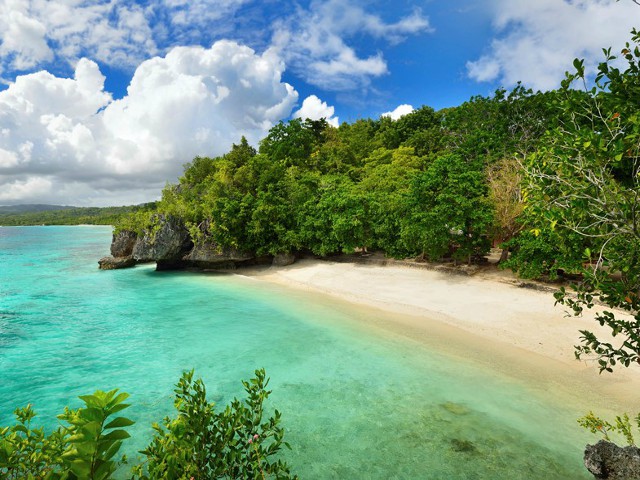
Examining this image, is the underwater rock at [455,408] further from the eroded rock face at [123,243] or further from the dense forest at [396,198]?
the eroded rock face at [123,243]

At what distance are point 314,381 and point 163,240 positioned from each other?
84.6ft

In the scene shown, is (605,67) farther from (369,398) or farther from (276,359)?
(276,359)

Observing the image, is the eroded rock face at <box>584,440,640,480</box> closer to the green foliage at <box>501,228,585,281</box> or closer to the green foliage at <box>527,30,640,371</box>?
the green foliage at <box>527,30,640,371</box>

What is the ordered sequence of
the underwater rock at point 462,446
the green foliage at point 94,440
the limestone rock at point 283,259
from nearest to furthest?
the green foliage at point 94,440 < the underwater rock at point 462,446 < the limestone rock at point 283,259

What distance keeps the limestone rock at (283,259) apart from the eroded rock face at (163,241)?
974cm

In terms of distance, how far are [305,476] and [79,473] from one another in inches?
242

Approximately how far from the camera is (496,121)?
124 feet

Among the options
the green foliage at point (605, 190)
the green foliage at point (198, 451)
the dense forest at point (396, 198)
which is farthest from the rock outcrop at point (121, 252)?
the green foliage at point (605, 190)

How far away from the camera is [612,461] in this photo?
19.8ft

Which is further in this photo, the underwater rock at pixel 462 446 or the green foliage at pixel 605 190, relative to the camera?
the underwater rock at pixel 462 446

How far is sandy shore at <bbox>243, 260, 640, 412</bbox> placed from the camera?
35.7 ft

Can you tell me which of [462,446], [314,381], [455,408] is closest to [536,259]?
[455,408]

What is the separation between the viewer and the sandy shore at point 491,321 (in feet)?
35.7

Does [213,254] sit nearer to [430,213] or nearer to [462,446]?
[430,213]
